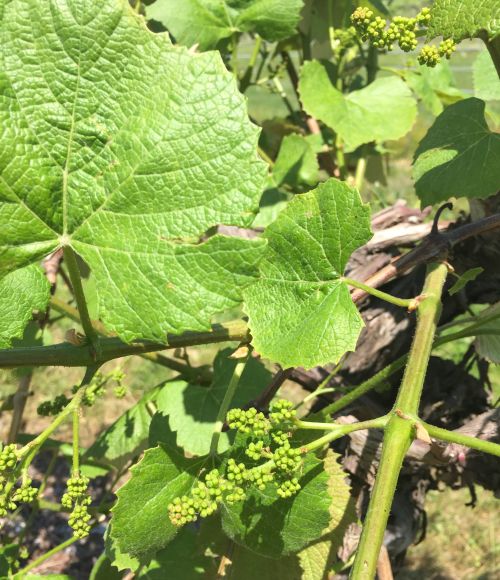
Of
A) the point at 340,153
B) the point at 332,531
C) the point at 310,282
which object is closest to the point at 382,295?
the point at 310,282

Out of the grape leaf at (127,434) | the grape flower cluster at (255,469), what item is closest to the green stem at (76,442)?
the grape flower cluster at (255,469)

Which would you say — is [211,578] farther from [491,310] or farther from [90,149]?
[90,149]

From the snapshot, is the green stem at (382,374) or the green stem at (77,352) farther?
the green stem at (382,374)

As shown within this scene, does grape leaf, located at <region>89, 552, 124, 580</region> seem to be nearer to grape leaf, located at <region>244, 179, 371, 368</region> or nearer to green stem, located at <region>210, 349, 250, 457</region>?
green stem, located at <region>210, 349, 250, 457</region>

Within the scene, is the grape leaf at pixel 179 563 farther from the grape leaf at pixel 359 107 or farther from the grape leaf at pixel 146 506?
the grape leaf at pixel 359 107

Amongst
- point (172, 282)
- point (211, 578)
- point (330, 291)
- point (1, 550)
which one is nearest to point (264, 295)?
point (330, 291)

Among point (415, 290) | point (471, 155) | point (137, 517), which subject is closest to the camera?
point (137, 517)
